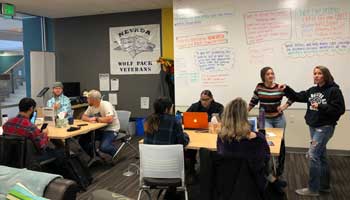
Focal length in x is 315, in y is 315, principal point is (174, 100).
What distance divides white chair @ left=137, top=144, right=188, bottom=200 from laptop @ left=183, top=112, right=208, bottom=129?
1.08 m

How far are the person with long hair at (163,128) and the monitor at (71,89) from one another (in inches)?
175

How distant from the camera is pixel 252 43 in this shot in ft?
16.4

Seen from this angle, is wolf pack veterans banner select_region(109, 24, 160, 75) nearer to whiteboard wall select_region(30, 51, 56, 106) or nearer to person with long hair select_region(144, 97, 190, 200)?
whiteboard wall select_region(30, 51, 56, 106)

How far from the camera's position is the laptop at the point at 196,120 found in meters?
3.69

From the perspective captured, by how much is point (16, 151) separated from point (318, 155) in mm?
3078

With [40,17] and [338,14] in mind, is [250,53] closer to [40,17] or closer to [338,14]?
[338,14]

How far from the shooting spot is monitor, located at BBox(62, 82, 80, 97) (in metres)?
6.83

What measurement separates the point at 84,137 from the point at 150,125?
215 cm

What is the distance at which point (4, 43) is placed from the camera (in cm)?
1104

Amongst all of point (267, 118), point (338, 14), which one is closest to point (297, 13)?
point (338, 14)

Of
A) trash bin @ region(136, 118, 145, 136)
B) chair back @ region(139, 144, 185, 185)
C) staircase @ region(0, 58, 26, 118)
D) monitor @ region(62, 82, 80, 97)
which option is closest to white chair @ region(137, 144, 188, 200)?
chair back @ region(139, 144, 185, 185)

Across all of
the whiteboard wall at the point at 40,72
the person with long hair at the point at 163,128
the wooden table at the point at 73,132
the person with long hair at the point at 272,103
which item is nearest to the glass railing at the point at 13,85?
the whiteboard wall at the point at 40,72

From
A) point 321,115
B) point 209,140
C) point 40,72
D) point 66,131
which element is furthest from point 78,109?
point 321,115

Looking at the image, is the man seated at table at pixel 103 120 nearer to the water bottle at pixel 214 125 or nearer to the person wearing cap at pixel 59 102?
the person wearing cap at pixel 59 102
